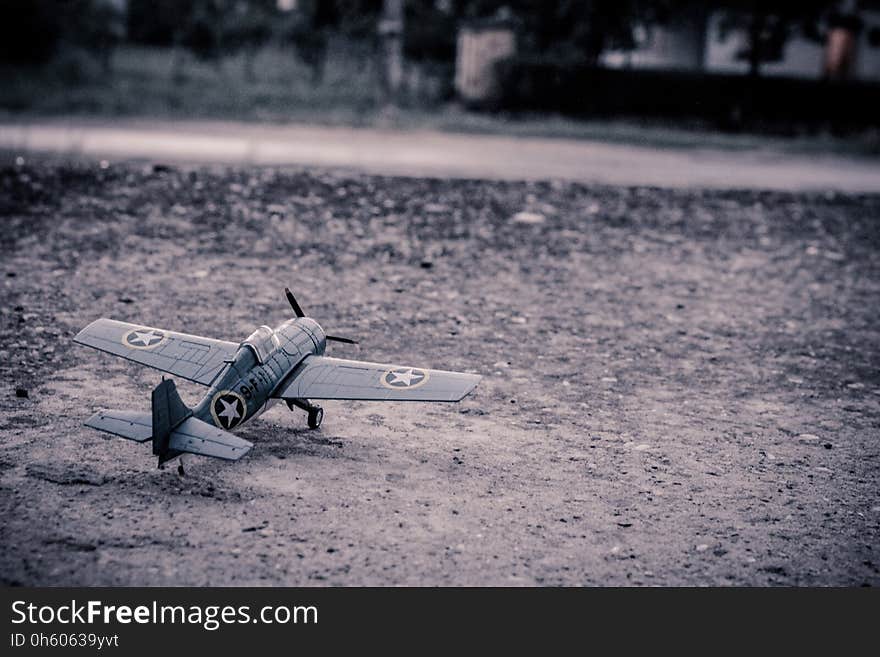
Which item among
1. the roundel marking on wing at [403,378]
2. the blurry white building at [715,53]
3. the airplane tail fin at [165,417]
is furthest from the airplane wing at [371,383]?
the blurry white building at [715,53]

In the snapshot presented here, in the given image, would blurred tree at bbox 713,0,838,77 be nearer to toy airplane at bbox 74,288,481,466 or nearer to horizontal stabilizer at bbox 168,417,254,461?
toy airplane at bbox 74,288,481,466

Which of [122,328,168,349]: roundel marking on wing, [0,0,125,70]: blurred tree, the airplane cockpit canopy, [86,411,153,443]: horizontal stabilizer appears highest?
[0,0,125,70]: blurred tree

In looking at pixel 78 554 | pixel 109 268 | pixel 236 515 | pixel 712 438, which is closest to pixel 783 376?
pixel 712 438

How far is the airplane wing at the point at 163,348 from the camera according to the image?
5.64m

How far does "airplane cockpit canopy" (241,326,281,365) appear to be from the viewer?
549 cm

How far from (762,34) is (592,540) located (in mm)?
23669

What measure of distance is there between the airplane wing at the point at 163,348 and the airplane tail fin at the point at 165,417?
1.90 ft

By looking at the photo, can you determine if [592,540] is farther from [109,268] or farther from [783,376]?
[109,268]

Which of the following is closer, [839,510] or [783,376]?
[839,510]

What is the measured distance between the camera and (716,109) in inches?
1016

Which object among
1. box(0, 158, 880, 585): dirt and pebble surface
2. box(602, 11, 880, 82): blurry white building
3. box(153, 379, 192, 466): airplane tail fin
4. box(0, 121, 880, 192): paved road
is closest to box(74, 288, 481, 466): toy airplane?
box(153, 379, 192, 466): airplane tail fin

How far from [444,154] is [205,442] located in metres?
12.5

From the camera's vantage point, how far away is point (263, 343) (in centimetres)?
558

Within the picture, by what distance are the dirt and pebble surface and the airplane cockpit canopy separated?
0.60 m
